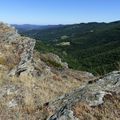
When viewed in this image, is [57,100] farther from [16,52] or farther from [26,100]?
[16,52]

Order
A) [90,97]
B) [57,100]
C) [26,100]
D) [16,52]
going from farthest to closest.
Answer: [16,52]
[26,100]
[57,100]
[90,97]

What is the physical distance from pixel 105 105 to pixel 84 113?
72 centimetres

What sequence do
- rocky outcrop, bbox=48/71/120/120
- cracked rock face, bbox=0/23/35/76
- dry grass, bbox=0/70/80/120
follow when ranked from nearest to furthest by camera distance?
rocky outcrop, bbox=48/71/120/120
dry grass, bbox=0/70/80/120
cracked rock face, bbox=0/23/35/76

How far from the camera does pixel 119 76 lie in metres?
11.9

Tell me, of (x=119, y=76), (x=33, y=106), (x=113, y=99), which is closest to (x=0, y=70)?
(x=33, y=106)

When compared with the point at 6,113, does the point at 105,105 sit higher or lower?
higher

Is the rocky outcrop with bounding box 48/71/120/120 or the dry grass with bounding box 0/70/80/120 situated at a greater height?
the rocky outcrop with bounding box 48/71/120/120

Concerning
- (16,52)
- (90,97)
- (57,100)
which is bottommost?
(16,52)

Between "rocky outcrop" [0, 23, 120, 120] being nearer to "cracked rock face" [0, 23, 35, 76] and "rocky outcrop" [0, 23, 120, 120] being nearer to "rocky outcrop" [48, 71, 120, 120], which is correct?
"rocky outcrop" [48, 71, 120, 120]

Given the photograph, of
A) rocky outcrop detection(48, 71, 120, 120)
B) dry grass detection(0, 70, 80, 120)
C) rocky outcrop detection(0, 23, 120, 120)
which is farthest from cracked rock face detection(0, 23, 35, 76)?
rocky outcrop detection(48, 71, 120, 120)

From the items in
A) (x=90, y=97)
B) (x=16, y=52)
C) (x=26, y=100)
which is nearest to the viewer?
(x=90, y=97)

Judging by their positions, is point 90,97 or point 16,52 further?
point 16,52

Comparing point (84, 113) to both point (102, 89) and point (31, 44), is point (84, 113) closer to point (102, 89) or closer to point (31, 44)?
point (102, 89)

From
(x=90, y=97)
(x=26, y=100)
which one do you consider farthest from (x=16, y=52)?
(x=90, y=97)
